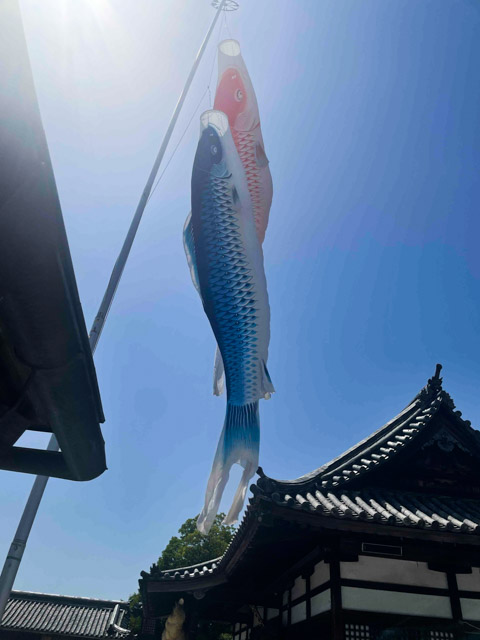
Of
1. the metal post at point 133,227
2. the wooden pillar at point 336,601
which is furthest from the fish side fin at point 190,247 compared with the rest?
the wooden pillar at point 336,601

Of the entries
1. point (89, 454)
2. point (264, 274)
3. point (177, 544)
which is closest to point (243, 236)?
point (264, 274)

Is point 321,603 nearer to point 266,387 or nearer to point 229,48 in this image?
Answer: point 266,387

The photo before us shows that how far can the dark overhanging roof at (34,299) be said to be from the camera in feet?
4.05

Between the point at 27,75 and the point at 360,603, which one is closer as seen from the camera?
the point at 27,75

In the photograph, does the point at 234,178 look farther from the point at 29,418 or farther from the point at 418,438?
the point at 418,438

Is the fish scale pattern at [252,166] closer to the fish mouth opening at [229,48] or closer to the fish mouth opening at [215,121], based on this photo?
the fish mouth opening at [215,121]

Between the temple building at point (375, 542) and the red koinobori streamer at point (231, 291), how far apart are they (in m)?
1.30

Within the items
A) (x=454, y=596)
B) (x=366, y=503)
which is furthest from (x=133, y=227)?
(x=454, y=596)

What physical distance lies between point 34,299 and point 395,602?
6.37 meters

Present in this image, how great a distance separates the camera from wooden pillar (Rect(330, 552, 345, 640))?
18.5 feet

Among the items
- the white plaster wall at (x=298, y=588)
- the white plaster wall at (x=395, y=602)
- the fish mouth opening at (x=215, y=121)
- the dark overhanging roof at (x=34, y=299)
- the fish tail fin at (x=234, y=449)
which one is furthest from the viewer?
the white plaster wall at (x=298, y=588)

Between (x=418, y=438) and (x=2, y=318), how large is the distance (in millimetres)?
7246

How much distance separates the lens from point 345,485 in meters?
7.02

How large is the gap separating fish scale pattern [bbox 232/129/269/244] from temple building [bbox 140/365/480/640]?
3008mm
